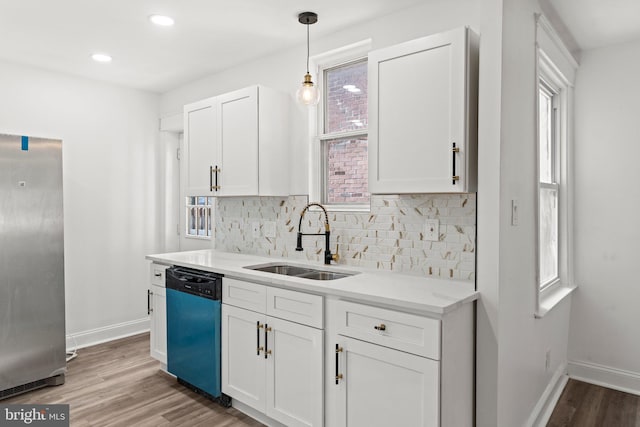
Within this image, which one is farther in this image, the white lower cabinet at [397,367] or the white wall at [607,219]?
the white wall at [607,219]

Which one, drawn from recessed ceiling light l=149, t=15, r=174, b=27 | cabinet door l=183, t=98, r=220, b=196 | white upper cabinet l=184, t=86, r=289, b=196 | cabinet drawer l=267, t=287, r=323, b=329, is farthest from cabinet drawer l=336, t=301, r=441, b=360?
recessed ceiling light l=149, t=15, r=174, b=27

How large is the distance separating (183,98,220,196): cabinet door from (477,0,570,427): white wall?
212 centimetres

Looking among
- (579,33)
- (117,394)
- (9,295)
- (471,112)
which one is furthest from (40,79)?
(579,33)

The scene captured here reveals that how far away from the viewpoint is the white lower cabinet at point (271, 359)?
225 cm

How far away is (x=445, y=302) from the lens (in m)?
1.82

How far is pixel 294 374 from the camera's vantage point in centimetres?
233

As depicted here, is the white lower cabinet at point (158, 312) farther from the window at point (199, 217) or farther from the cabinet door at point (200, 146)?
the window at point (199, 217)

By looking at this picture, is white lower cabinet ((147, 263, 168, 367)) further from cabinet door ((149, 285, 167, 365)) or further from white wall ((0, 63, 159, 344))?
white wall ((0, 63, 159, 344))

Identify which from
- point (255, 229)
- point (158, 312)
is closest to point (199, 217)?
point (255, 229)

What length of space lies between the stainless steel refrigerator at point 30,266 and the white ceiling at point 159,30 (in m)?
0.77

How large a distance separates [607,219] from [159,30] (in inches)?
137

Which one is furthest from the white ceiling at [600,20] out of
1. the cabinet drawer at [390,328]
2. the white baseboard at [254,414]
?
the white baseboard at [254,414]

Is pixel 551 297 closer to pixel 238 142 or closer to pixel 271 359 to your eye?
pixel 271 359

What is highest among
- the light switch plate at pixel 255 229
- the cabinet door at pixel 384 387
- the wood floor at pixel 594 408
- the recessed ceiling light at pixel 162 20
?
the recessed ceiling light at pixel 162 20
